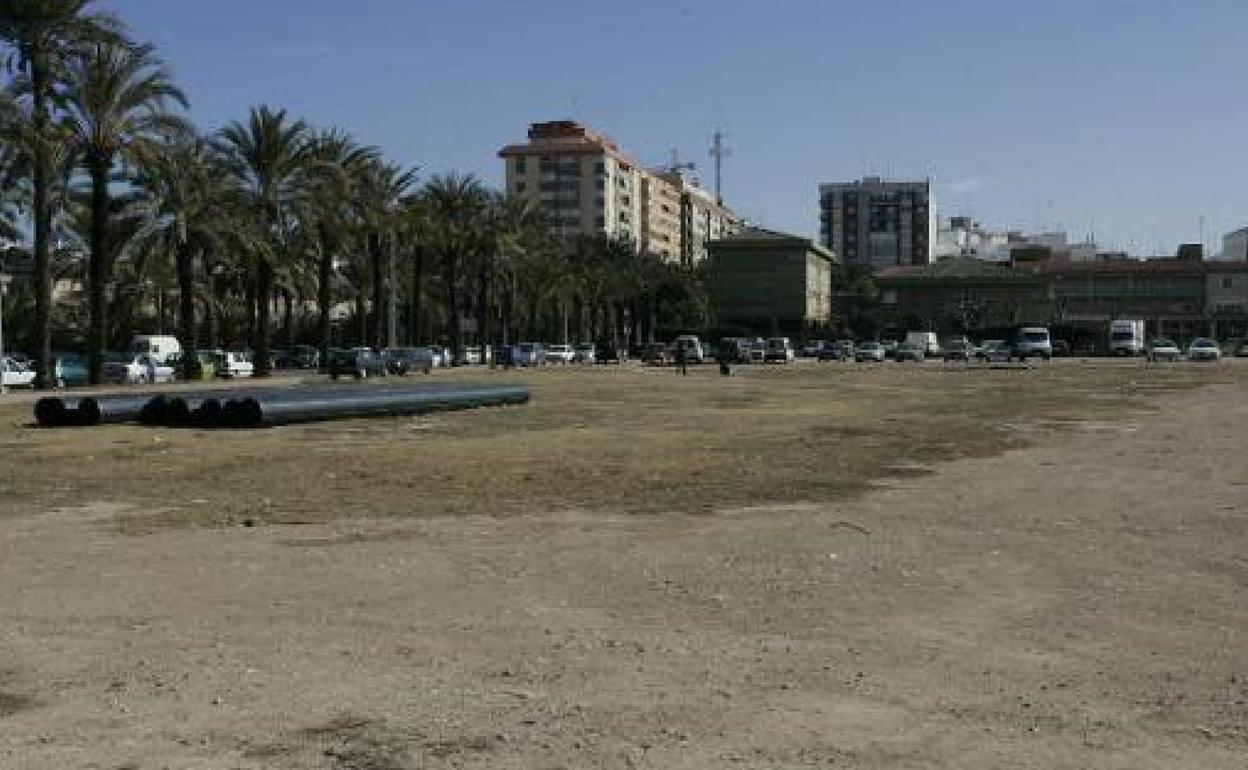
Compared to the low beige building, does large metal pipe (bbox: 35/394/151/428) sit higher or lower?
lower

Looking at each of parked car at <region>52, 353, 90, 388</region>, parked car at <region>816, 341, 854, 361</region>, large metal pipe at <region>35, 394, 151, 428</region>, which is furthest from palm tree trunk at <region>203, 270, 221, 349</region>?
large metal pipe at <region>35, 394, 151, 428</region>

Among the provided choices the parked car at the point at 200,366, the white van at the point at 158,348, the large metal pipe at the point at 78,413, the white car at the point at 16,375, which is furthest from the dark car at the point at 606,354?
the large metal pipe at the point at 78,413

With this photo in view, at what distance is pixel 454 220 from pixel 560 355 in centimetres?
1764

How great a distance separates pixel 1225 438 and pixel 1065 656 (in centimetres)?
1923

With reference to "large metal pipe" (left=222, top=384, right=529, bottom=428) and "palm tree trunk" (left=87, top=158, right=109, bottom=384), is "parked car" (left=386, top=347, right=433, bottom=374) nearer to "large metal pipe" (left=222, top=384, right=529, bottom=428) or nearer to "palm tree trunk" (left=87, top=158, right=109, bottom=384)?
"palm tree trunk" (left=87, top=158, right=109, bottom=384)

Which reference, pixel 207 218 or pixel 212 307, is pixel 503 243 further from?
pixel 207 218

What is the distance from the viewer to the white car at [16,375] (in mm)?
54781

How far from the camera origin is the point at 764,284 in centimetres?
17488

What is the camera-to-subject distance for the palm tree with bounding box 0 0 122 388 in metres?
42.9

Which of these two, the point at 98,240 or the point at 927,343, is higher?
the point at 98,240

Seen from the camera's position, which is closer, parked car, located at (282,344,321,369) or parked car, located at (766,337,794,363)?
parked car, located at (282,344,321,369)

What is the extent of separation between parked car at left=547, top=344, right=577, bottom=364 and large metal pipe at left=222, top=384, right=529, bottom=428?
62928mm

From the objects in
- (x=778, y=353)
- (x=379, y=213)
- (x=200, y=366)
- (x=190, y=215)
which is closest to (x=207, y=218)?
(x=190, y=215)

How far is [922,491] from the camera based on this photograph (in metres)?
17.0
